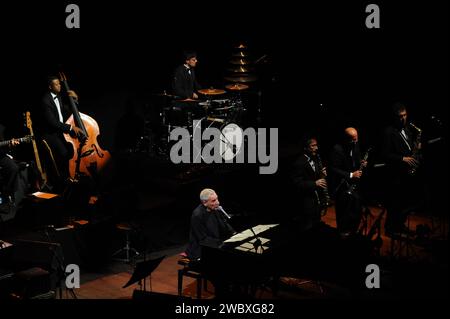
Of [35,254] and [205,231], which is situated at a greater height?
[205,231]

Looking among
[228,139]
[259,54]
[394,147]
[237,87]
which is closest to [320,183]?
[394,147]

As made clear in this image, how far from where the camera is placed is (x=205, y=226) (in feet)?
29.8

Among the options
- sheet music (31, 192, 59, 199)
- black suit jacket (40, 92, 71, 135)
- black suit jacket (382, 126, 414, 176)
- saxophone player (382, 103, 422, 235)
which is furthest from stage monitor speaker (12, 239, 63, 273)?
black suit jacket (382, 126, 414, 176)

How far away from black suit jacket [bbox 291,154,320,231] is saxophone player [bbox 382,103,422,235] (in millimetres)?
1310

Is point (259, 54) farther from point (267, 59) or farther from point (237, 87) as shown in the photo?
point (237, 87)

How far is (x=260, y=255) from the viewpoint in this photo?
7.91 meters

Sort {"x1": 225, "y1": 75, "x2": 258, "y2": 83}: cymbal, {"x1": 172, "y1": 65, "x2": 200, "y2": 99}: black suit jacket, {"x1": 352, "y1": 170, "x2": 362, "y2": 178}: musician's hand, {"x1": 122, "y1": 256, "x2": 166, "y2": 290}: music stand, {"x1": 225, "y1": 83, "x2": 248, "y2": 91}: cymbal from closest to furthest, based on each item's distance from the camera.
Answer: {"x1": 122, "y1": 256, "x2": 166, "y2": 290}: music stand, {"x1": 352, "y1": 170, "x2": 362, "y2": 178}: musician's hand, {"x1": 172, "y1": 65, "x2": 200, "y2": 99}: black suit jacket, {"x1": 225, "y1": 83, "x2": 248, "y2": 91}: cymbal, {"x1": 225, "y1": 75, "x2": 258, "y2": 83}: cymbal

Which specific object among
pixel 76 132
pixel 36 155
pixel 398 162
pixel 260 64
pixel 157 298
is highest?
pixel 260 64

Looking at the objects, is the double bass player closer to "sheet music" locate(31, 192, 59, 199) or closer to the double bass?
the double bass

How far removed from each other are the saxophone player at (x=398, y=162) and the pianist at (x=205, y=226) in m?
2.91

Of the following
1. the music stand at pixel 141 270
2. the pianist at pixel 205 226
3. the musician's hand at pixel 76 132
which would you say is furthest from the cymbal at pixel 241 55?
the music stand at pixel 141 270

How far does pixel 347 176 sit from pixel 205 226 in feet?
8.07

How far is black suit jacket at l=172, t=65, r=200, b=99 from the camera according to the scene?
1194 cm
